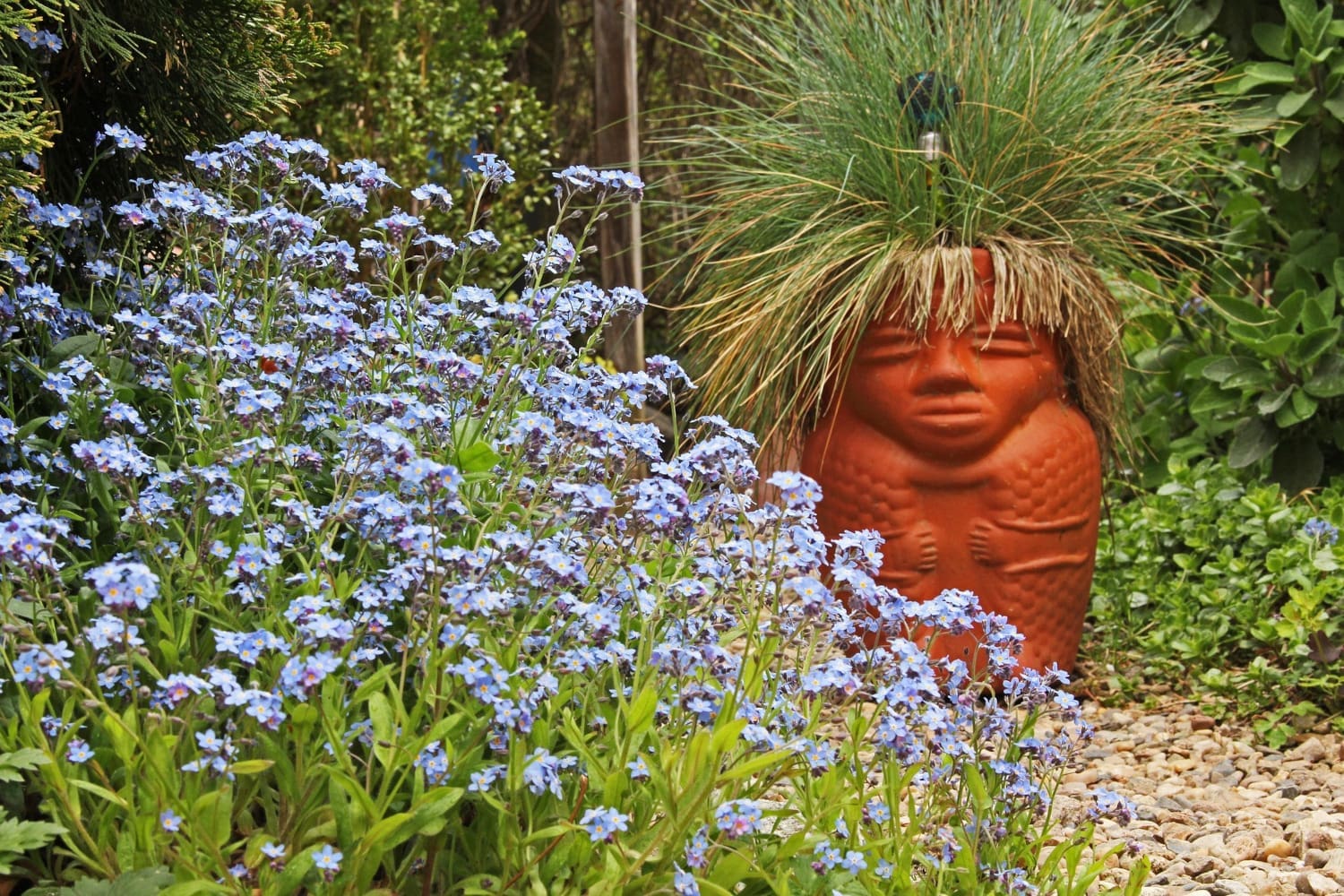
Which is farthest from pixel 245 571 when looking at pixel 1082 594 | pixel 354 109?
pixel 354 109

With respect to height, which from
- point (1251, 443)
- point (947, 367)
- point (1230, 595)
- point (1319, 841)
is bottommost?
point (1319, 841)

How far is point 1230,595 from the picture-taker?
3.15 meters

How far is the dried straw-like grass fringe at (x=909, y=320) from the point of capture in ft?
9.38

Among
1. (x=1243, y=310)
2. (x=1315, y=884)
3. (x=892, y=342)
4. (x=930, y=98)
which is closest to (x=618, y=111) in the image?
(x=930, y=98)

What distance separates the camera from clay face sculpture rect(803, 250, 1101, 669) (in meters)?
2.88

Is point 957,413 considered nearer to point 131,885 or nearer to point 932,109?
point 932,109

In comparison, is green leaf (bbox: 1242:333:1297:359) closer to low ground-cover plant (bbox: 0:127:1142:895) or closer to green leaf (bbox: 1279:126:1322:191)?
green leaf (bbox: 1279:126:1322:191)

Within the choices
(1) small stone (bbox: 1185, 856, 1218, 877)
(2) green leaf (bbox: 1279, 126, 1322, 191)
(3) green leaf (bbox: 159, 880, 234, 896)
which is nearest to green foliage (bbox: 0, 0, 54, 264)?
(3) green leaf (bbox: 159, 880, 234, 896)

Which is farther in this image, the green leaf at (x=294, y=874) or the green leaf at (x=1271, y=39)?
the green leaf at (x=1271, y=39)

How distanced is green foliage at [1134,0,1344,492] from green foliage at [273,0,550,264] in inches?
87.6

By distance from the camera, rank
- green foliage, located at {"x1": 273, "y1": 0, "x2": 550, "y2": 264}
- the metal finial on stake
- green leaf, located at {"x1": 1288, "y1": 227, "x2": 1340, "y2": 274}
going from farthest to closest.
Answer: green foliage, located at {"x1": 273, "y1": 0, "x2": 550, "y2": 264} → green leaf, located at {"x1": 1288, "y1": 227, "x2": 1340, "y2": 274} → the metal finial on stake

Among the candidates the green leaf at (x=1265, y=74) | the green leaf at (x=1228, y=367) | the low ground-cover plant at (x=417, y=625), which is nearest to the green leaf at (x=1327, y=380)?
the green leaf at (x=1228, y=367)

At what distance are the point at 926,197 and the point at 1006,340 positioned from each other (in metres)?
0.38

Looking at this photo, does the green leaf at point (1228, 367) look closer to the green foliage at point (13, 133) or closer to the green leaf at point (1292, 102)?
the green leaf at point (1292, 102)
